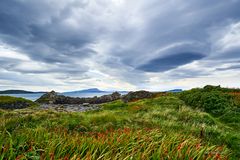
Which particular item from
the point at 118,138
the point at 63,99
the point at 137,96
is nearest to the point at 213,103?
the point at 118,138

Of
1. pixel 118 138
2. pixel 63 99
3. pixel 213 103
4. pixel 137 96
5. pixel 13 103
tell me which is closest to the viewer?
pixel 118 138

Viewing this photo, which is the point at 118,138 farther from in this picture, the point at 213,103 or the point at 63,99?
the point at 63,99

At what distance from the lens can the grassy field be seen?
485cm

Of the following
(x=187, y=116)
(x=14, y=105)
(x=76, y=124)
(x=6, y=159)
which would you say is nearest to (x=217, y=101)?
(x=187, y=116)

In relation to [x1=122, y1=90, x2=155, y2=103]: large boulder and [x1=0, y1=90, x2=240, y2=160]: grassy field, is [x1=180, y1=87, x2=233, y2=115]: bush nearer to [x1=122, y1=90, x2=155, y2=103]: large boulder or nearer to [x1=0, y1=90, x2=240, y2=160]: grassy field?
[x1=0, y1=90, x2=240, y2=160]: grassy field

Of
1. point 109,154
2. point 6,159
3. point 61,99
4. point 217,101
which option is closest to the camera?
point 6,159

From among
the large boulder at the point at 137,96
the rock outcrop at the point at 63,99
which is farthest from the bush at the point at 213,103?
the rock outcrop at the point at 63,99

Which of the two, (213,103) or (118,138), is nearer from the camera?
(118,138)

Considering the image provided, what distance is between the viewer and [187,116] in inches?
607

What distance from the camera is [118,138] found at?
5965mm

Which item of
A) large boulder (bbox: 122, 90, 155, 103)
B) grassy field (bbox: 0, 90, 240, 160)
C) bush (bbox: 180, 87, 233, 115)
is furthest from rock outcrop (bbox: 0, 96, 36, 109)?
bush (bbox: 180, 87, 233, 115)

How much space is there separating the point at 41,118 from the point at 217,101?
14.4 m

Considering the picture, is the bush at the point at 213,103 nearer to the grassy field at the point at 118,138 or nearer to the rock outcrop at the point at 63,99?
the grassy field at the point at 118,138

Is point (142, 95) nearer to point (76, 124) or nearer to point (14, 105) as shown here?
point (14, 105)
